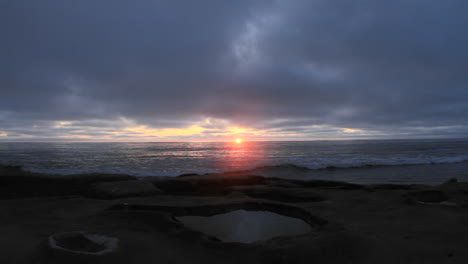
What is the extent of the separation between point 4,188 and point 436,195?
65.8 feet

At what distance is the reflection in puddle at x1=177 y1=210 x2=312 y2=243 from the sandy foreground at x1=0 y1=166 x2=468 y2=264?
0.35 m

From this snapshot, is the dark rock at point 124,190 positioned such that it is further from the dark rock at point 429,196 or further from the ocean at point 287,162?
the dark rock at point 429,196

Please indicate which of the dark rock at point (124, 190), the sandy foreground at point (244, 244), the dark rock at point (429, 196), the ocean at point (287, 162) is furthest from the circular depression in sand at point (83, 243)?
the ocean at point (287, 162)

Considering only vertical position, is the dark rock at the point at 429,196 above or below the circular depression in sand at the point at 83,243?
below

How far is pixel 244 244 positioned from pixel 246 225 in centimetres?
204

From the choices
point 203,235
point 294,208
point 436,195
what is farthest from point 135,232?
point 436,195

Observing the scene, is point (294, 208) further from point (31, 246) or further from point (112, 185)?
point (112, 185)

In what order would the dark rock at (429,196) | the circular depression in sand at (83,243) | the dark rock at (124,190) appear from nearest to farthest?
the circular depression in sand at (83,243)
the dark rock at (429,196)
the dark rock at (124,190)

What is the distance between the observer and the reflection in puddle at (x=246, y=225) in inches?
271

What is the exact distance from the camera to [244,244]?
5.81m

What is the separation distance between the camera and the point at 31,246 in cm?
553

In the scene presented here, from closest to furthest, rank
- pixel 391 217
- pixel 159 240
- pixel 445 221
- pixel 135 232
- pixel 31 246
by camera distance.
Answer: pixel 31 246, pixel 159 240, pixel 135 232, pixel 445 221, pixel 391 217

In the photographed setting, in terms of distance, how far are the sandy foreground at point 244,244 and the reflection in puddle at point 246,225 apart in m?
0.35

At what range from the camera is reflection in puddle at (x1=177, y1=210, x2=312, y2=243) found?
22.5ft
